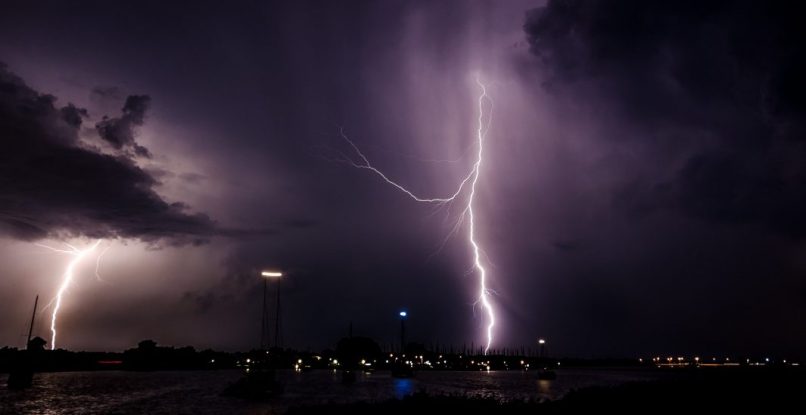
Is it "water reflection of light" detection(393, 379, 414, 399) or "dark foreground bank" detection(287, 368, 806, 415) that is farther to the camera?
"water reflection of light" detection(393, 379, 414, 399)

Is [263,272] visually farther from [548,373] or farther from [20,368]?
[548,373]

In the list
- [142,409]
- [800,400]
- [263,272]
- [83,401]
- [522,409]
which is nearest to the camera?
[522,409]

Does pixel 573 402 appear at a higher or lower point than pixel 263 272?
lower

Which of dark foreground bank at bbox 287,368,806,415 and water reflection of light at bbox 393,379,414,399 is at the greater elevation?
dark foreground bank at bbox 287,368,806,415

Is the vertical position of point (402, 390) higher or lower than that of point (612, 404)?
lower

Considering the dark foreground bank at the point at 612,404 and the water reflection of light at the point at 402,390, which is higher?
the dark foreground bank at the point at 612,404

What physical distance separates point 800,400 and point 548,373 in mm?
116476

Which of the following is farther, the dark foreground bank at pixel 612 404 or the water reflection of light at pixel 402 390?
the water reflection of light at pixel 402 390

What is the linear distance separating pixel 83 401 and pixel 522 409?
59.1 meters

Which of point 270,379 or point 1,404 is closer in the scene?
point 1,404

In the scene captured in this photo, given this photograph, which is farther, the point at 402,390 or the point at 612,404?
the point at 402,390

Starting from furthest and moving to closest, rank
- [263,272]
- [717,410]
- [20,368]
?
1. [20,368]
2. [263,272]
3. [717,410]

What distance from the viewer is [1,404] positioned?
61.2 m

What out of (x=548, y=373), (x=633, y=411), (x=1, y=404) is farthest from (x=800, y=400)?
(x=548, y=373)
